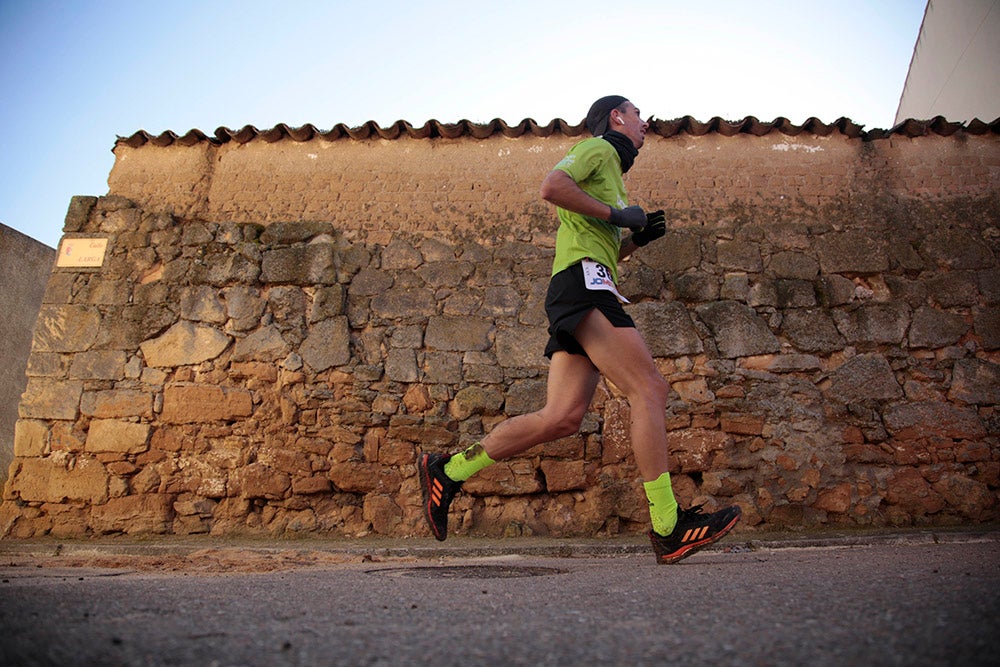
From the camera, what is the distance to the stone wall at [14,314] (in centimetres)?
608

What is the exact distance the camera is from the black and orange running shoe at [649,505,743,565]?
2400mm

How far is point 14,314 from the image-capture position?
6293mm

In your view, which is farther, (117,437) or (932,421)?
(117,437)

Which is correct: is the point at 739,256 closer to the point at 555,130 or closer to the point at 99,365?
the point at 555,130

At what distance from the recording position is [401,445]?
14.0 ft

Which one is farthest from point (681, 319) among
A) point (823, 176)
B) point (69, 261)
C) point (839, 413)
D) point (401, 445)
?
point (69, 261)

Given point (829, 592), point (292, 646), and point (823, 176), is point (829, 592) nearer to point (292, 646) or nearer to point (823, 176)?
point (292, 646)

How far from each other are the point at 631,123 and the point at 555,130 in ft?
6.94

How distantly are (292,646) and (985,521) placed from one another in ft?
14.9

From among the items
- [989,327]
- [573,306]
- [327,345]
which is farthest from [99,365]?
[989,327]

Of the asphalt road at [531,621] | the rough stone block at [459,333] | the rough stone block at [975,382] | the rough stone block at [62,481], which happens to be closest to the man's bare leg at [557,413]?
the asphalt road at [531,621]

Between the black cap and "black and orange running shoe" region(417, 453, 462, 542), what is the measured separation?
167cm

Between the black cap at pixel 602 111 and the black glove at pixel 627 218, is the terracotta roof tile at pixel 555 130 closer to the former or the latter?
the black cap at pixel 602 111

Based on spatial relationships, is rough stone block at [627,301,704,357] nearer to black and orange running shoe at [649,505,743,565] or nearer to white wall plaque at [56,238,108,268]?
black and orange running shoe at [649,505,743,565]
